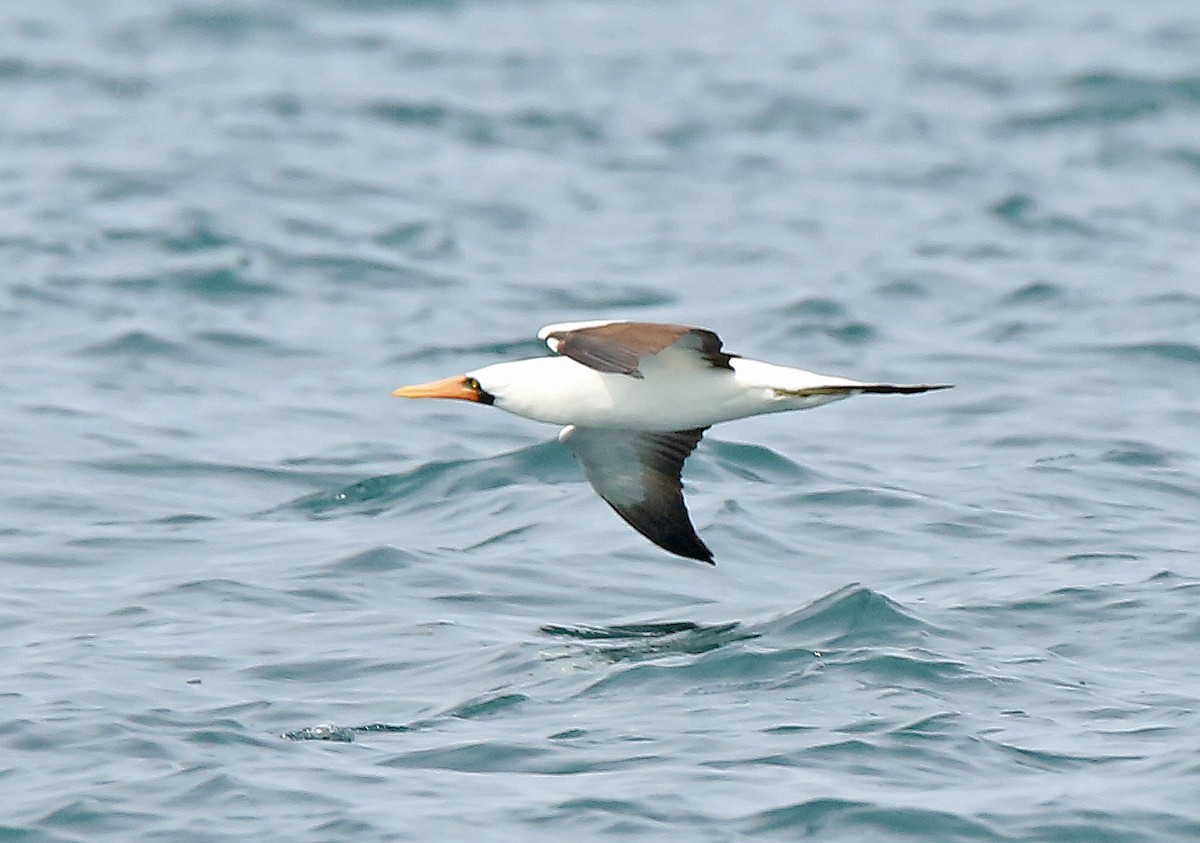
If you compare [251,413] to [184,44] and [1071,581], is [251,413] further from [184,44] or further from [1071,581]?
[184,44]

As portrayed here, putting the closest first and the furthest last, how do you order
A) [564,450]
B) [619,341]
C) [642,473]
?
[619,341]
[642,473]
[564,450]

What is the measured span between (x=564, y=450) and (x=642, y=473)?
7.90ft

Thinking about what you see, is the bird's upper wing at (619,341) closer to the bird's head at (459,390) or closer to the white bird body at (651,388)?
the white bird body at (651,388)

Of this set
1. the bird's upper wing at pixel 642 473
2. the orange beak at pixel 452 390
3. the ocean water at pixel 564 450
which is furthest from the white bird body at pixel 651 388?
the ocean water at pixel 564 450

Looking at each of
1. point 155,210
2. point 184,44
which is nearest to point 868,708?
point 155,210

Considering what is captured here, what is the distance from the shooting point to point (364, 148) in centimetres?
2134

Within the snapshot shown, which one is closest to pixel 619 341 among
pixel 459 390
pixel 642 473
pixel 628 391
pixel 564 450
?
pixel 628 391

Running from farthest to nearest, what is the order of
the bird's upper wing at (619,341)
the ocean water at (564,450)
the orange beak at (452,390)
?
1. the orange beak at (452,390)
2. the bird's upper wing at (619,341)
3. the ocean water at (564,450)

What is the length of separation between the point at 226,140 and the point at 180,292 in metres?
5.22

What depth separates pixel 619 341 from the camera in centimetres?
845

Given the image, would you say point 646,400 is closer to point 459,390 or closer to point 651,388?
point 651,388

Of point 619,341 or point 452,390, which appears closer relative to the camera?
point 619,341

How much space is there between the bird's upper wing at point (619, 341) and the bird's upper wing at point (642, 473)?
1.33 m

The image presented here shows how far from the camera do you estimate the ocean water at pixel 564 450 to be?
306 inches
